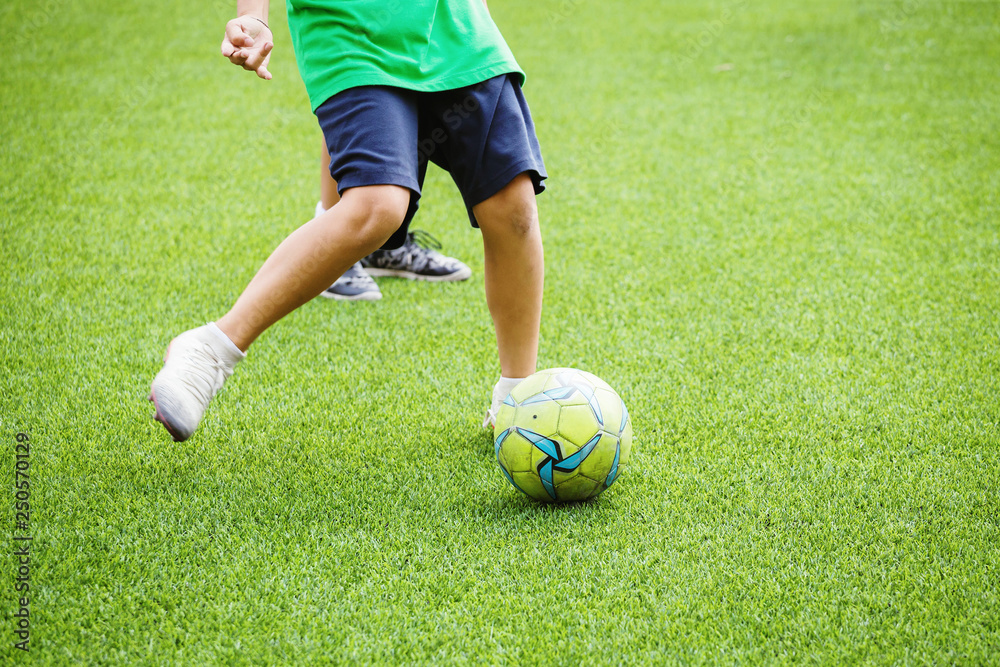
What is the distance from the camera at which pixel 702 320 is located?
3062mm

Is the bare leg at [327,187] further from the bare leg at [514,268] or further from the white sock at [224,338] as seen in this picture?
the white sock at [224,338]

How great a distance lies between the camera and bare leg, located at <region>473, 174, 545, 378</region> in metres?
2.05

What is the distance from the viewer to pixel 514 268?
7.05 ft

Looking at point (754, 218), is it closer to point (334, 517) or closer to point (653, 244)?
point (653, 244)

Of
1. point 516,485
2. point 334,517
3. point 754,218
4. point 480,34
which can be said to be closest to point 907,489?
point 516,485

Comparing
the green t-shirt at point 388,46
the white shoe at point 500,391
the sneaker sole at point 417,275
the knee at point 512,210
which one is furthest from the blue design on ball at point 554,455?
the sneaker sole at point 417,275

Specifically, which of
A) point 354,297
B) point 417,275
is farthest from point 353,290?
point 417,275

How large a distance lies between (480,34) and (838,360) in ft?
5.37

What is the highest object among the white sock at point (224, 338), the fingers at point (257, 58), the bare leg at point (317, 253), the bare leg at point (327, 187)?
the fingers at point (257, 58)

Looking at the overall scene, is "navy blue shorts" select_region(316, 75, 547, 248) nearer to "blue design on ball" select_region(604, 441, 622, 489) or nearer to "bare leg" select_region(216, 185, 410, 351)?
"bare leg" select_region(216, 185, 410, 351)

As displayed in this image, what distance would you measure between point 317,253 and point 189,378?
0.41 metres

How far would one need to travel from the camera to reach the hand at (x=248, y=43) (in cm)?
186

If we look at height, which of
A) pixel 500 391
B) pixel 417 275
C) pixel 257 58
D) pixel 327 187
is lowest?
pixel 417 275

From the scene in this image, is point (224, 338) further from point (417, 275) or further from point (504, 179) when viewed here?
point (417, 275)
